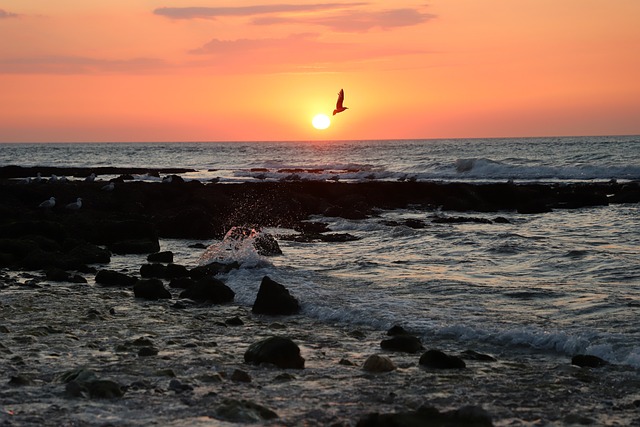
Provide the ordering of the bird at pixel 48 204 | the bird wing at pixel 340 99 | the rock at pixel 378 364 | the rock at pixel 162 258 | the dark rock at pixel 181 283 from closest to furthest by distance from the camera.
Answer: the rock at pixel 378 364
the dark rock at pixel 181 283
the rock at pixel 162 258
the bird wing at pixel 340 99
the bird at pixel 48 204

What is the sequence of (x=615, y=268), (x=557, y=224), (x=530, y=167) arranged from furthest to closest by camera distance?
(x=530, y=167) < (x=557, y=224) < (x=615, y=268)

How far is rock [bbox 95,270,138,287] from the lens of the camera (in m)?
13.8

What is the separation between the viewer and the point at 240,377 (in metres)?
7.56

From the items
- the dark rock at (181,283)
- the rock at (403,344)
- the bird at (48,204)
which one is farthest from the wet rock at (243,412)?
the bird at (48,204)

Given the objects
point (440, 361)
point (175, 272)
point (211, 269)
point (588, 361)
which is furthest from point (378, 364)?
point (211, 269)

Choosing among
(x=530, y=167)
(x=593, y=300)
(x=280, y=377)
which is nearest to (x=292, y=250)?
(x=593, y=300)

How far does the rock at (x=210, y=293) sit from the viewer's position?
12367 mm

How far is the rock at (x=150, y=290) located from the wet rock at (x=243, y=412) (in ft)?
19.8

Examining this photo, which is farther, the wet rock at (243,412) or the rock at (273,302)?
the rock at (273,302)

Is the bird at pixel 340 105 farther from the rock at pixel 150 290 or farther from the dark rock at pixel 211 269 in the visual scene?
the rock at pixel 150 290

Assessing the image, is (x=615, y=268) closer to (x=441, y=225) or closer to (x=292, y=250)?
(x=292, y=250)

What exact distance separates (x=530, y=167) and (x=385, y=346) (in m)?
52.7

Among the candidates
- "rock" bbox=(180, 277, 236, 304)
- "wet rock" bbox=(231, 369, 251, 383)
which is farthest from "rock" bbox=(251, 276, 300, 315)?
"wet rock" bbox=(231, 369, 251, 383)

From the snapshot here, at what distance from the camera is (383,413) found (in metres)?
6.48
